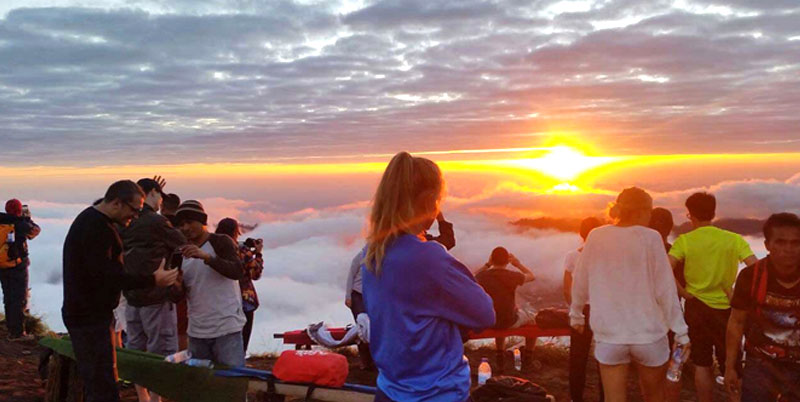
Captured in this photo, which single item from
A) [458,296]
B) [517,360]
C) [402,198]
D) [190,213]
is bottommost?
[517,360]

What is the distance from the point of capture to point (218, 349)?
17.5 feet

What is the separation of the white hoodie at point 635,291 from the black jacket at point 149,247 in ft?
11.6

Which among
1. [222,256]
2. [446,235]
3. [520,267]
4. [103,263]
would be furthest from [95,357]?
[520,267]

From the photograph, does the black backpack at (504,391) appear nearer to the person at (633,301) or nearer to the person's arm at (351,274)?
the person at (633,301)

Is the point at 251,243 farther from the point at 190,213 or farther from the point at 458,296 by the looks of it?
the point at 458,296

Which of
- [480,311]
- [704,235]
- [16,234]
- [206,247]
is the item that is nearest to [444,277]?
[480,311]

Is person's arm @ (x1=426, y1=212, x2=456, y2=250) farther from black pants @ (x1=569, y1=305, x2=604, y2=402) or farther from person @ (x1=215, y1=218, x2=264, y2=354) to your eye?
person @ (x1=215, y1=218, x2=264, y2=354)

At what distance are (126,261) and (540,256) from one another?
19329 cm

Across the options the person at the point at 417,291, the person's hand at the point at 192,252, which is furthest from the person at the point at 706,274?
the person's hand at the point at 192,252

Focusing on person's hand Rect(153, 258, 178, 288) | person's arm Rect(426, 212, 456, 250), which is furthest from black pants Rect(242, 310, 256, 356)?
person's arm Rect(426, 212, 456, 250)

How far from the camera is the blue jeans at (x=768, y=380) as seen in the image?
3.67m

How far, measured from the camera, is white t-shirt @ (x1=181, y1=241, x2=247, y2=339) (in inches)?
207

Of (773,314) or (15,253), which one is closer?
(773,314)

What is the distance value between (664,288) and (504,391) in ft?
4.45
